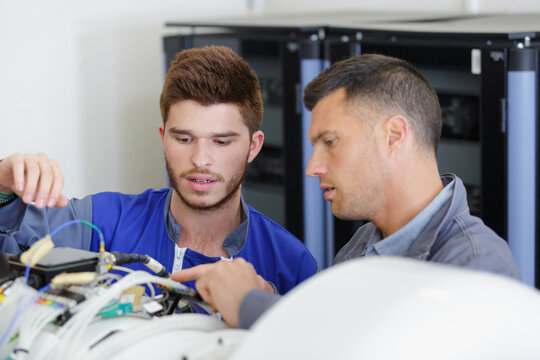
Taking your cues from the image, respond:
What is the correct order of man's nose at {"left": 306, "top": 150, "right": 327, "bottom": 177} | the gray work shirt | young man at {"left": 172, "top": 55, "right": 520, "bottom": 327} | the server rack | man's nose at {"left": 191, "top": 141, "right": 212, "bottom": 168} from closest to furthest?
the gray work shirt < young man at {"left": 172, "top": 55, "right": 520, "bottom": 327} < man's nose at {"left": 306, "top": 150, "right": 327, "bottom": 177} < man's nose at {"left": 191, "top": 141, "right": 212, "bottom": 168} < the server rack

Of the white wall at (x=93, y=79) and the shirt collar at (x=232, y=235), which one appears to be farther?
the white wall at (x=93, y=79)

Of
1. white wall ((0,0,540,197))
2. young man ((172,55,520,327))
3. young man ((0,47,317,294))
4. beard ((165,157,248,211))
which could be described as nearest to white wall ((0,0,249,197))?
white wall ((0,0,540,197))

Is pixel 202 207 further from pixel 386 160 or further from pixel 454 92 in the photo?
pixel 454 92

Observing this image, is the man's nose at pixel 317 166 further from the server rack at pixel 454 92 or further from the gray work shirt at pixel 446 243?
the server rack at pixel 454 92

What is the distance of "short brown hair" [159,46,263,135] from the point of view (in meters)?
1.68

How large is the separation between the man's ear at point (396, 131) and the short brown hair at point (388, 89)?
3 centimetres

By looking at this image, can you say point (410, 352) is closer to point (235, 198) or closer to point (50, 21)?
point (235, 198)

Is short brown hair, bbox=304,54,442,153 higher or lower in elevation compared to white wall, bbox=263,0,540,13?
lower

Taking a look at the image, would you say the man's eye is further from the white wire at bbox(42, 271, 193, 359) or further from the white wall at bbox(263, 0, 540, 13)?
the white wall at bbox(263, 0, 540, 13)

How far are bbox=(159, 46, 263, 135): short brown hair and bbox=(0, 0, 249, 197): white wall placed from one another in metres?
1.80

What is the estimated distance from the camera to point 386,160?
1354 mm

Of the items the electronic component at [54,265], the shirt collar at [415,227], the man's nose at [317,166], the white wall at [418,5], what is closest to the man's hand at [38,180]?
the electronic component at [54,265]

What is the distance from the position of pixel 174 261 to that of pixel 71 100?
204cm

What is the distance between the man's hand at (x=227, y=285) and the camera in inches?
42.0
